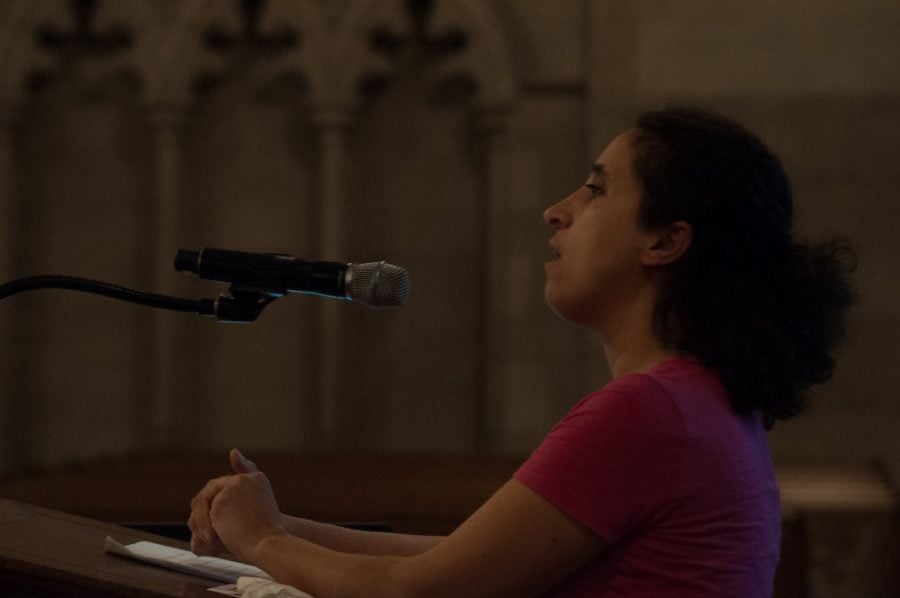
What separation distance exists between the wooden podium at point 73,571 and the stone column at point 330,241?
296cm

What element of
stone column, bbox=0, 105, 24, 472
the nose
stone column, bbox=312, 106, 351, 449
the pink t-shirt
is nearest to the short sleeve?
the pink t-shirt

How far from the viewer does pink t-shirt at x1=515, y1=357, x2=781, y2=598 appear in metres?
1.36

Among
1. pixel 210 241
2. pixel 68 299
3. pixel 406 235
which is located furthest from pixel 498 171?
pixel 68 299

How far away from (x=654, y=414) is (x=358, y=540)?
483 mm

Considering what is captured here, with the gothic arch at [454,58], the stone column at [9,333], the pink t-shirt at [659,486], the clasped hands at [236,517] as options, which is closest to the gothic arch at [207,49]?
the gothic arch at [454,58]

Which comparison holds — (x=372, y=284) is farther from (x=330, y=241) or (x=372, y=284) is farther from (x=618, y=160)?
(x=330, y=241)

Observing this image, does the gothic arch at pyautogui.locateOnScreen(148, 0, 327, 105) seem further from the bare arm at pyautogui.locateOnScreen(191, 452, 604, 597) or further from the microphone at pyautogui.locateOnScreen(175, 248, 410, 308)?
the bare arm at pyautogui.locateOnScreen(191, 452, 604, 597)

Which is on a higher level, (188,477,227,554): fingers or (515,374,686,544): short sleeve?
(515,374,686,544): short sleeve

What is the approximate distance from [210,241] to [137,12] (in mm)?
784

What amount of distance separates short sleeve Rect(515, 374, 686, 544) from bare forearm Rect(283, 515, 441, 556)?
377mm

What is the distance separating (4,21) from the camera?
14.9 feet

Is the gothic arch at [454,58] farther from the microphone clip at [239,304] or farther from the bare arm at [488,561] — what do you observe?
the bare arm at [488,561]

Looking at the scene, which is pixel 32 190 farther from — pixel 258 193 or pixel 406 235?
pixel 406 235

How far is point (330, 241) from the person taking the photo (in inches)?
181
